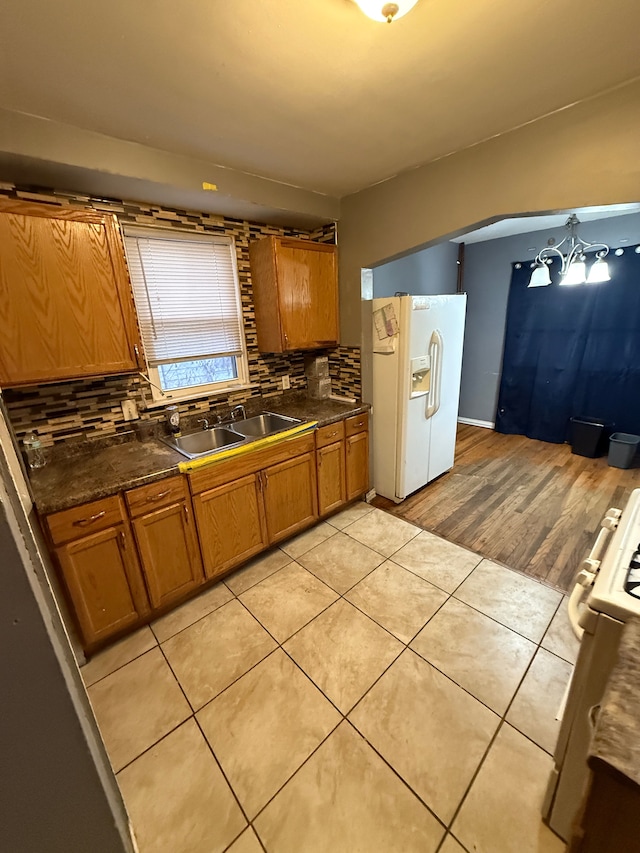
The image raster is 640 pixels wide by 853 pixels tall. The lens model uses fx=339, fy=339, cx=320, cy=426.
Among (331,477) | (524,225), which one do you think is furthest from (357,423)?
(524,225)

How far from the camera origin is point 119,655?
5.72 ft

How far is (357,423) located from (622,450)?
288cm

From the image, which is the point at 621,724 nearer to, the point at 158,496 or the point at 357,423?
the point at 158,496

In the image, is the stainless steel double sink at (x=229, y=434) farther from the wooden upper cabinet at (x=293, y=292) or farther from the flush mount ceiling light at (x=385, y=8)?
the flush mount ceiling light at (x=385, y=8)

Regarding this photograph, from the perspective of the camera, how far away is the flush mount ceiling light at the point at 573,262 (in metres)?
3.07

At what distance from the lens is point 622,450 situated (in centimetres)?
346

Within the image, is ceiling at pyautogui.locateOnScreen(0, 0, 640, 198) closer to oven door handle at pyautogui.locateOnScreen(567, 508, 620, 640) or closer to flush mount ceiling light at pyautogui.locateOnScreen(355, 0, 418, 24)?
flush mount ceiling light at pyautogui.locateOnScreen(355, 0, 418, 24)

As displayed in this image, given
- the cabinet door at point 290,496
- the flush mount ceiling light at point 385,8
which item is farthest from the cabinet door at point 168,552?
the flush mount ceiling light at point 385,8

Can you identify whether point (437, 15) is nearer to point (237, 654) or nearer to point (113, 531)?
point (113, 531)

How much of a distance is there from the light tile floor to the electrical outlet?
1206 millimetres

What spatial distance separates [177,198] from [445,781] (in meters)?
3.05

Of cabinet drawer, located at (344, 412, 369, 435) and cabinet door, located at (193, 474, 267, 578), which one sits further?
cabinet drawer, located at (344, 412, 369, 435)

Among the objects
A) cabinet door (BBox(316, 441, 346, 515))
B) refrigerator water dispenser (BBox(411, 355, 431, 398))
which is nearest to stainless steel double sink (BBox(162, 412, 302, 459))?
cabinet door (BBox(316, 441, 346, 515))

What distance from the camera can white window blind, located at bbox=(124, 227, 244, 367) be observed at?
2162 millimetres
